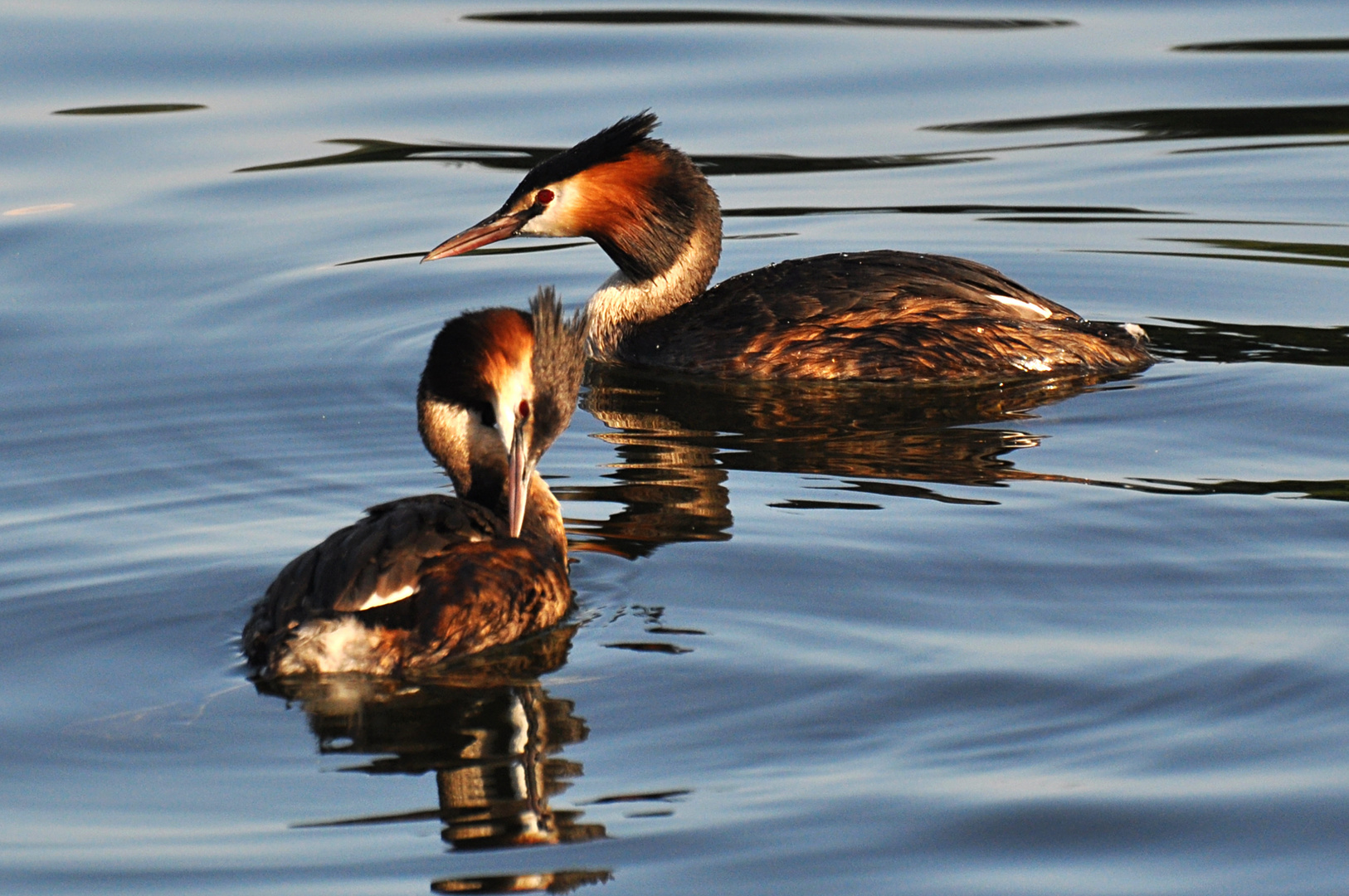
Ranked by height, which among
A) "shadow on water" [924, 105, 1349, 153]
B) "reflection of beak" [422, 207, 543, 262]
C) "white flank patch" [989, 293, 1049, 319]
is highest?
"shadow on water" [924, 105, 1349, 153]

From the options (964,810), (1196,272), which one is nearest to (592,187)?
(1196,272)

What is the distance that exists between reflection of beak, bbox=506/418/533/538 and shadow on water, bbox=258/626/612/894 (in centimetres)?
35

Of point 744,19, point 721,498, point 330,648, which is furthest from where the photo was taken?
point 744,19

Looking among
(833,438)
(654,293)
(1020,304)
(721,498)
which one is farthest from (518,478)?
(654,293)

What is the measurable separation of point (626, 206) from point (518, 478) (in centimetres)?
380

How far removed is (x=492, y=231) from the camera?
9.83 meters

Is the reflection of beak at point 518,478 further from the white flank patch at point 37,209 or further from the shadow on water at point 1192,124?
the shadow on water at point 1192,124

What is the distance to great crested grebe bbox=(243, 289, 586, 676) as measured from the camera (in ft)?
18.5

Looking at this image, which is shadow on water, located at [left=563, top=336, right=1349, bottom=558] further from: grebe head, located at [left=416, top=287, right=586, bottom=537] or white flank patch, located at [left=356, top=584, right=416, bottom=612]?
white flank patch, located at [left=356, top=584, right=416, bottom=612]

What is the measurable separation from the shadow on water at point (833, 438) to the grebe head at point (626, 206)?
24.8 inches

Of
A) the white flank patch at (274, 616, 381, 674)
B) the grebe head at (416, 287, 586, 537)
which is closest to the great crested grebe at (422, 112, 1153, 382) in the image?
the grebe head at (416, 287, 586, 537)

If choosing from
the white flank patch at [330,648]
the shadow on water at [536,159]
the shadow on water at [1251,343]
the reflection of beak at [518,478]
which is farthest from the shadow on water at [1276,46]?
the white flank patch at [330,648]

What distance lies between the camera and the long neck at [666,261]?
972 cm

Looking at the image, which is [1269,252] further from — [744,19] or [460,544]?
[744,19]
